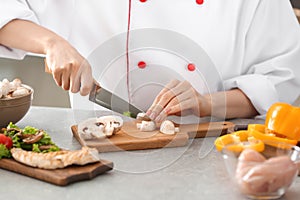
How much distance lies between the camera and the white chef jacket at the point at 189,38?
1.63 metres

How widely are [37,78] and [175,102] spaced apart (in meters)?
1.71

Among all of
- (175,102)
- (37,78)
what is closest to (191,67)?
(175,102)

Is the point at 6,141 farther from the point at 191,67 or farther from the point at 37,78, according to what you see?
the point at 37,78

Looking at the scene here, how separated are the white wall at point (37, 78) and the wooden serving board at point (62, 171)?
5.88 ft

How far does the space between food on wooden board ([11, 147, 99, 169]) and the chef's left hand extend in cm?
27

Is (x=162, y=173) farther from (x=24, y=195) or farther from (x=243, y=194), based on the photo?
(x=24, y=195)

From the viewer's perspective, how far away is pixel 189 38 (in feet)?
5.71

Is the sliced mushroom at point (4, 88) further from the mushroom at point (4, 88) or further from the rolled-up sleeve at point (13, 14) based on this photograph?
the rolled-up sleeve at point (13, 14)

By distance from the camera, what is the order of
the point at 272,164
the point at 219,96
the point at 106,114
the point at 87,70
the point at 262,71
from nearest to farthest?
the point at 272,164, the point at 87,70, the point at 106,114, the point at 219,96, the point at 262,71

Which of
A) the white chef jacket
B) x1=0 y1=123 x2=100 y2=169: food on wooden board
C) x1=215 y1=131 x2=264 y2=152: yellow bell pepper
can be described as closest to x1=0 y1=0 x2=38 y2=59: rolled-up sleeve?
the white chef jacket

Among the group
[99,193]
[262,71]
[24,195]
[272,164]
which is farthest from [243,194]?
[262,71]

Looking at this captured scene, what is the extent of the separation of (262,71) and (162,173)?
0.60 metres

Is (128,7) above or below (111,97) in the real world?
above

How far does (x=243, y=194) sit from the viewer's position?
121 cm
